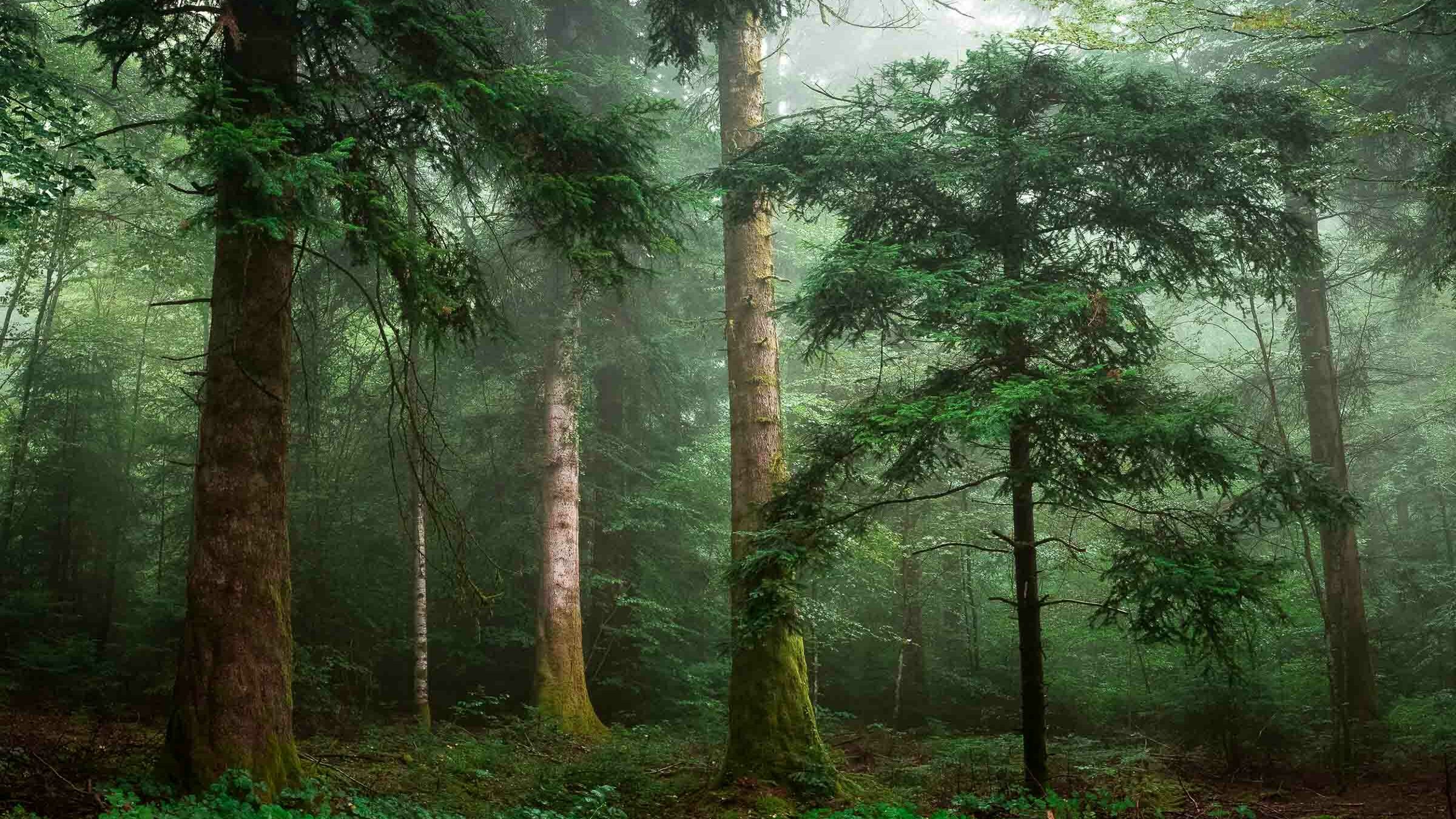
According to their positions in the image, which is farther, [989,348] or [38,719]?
[38,719]

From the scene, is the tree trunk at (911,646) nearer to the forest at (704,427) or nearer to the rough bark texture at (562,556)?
the forest at (704,427)

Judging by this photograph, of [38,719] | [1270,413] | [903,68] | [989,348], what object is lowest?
[38,719]

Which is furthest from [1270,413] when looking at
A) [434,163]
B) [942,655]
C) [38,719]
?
[38,719]

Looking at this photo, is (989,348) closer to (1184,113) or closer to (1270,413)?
(1184,113)

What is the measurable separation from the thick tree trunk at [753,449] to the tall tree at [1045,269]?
2.92 feet

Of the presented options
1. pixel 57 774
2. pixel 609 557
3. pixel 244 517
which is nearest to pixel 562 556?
pixel 609 557

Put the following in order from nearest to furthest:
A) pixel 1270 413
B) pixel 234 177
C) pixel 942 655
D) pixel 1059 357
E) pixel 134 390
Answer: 1. pixel 234 177
2. pixel 1059 357
3. pixel 1270 413
4. pixel 942 655
5. pixel 134 390

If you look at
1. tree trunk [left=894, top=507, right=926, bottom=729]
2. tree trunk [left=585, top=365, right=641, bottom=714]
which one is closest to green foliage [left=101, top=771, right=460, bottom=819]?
tree trunk [left=585, top=365, right=641, bottom=714]

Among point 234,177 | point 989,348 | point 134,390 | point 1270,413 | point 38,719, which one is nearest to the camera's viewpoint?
point 234,177

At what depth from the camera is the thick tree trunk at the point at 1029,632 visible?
7.12m

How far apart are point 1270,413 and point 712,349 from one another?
996cm

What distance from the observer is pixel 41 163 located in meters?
6.00

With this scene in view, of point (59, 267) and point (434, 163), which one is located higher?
point (59, 267)

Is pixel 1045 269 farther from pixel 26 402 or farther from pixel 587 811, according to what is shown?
pixel 26 402
